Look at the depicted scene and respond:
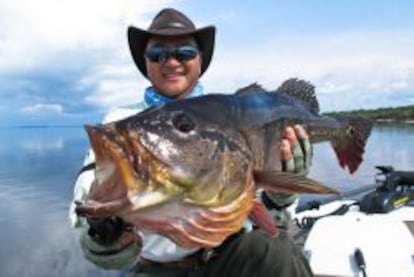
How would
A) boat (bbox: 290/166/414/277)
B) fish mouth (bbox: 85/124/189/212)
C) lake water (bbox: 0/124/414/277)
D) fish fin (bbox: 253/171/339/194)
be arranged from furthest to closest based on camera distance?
1. lake water (bbox: 0/124/414/277)
2. boat (bbox: 290/166/414/277)
3. fish fin (bbox: 253/171/339/194)
4. fish mouth (bbox: 85/124/189/212)

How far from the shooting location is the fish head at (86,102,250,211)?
119 inches

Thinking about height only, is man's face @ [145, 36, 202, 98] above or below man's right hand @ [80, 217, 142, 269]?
above

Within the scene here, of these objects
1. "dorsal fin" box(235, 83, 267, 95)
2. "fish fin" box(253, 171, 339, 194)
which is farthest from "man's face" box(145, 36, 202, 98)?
"fish fin" box(253, 171, 339, 194)

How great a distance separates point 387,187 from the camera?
37.3 ft

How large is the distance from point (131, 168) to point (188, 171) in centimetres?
35

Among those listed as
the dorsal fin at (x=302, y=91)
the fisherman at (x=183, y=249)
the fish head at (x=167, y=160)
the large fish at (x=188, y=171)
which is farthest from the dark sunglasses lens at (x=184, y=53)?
the fish head at (x=167, y=160)

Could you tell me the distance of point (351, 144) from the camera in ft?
20.0

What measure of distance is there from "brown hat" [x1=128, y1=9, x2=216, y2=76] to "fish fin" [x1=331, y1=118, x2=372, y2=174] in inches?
62.6

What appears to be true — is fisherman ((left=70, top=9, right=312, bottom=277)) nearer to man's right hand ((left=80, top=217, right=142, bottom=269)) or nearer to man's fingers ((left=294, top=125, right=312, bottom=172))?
man's right hand ((left=80, top=217, right=142, bottom=269))

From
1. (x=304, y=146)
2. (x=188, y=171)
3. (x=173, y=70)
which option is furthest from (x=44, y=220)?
(x=188, y=171)

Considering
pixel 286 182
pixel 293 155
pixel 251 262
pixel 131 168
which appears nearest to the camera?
pixel 131 168

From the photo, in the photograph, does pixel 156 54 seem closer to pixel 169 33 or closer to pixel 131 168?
pixel 169 33

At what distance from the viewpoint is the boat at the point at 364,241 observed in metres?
8.02

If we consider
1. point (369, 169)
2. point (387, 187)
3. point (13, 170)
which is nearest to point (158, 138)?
point (387, 187)
